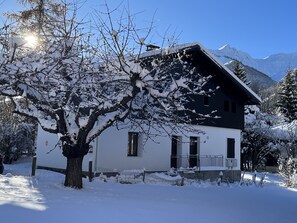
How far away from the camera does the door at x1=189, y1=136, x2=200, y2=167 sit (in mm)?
22612

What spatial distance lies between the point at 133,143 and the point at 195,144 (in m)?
4.88

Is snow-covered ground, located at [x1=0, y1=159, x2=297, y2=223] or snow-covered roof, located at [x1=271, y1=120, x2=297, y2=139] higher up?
snow-covered roof, located at [x1=271, y1=120, x2=297, y2=139]

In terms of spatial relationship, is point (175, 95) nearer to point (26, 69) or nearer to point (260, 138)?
point (26, 69)

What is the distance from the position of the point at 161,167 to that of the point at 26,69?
14285mm

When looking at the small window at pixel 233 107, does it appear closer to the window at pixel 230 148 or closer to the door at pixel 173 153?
the window at pixel 230 148

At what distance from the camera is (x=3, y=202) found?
7586 mm

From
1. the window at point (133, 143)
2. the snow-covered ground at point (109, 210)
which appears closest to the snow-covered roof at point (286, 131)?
the window at point (133, 143)

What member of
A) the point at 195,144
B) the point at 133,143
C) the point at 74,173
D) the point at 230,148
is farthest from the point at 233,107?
the point at 74,173

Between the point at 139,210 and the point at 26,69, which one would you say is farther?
the point at 139,210

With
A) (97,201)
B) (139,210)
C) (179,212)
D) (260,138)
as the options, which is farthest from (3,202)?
(260,138)

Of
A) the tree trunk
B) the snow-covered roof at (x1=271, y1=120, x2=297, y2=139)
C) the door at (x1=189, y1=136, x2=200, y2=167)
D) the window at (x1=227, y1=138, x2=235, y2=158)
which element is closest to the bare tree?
the tree trunk

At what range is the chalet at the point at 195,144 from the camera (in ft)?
61.6

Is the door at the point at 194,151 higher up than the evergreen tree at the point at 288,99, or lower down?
lower down

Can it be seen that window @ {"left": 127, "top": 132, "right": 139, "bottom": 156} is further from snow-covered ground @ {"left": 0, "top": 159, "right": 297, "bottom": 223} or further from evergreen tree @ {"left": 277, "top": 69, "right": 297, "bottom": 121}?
evergreen tree @ {"left": 277, "top": 69, "right": 297, "bottom": 121}
